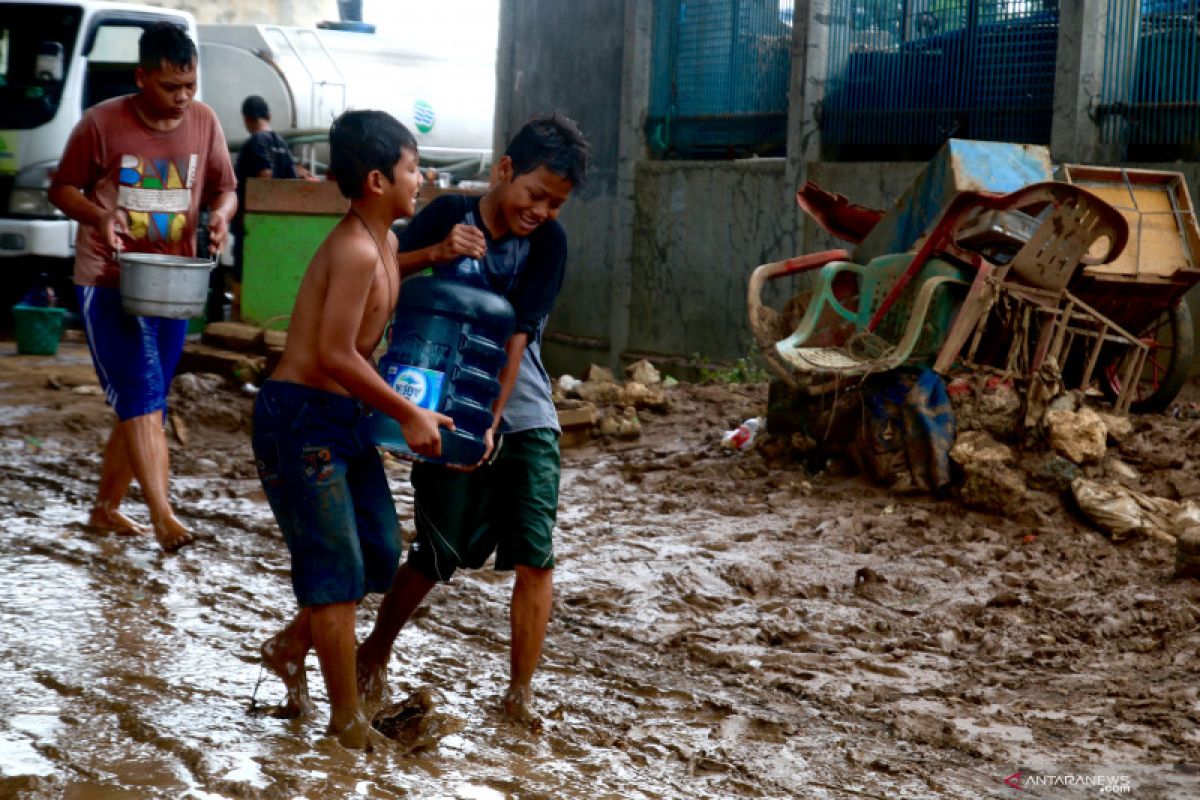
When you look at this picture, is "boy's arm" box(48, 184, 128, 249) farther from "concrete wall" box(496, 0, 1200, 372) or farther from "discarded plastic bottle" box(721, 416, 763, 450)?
"concrete wall" box(496, 0, 1200, 372)

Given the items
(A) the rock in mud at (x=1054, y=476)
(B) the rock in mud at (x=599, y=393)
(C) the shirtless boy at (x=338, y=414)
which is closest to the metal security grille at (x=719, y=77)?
(B) the rock in mud at (x=599, y=393)

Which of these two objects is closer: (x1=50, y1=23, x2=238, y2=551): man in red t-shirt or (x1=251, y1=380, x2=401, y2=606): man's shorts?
(x1=251, y1=380, x2=401, y2=606): man's shorts

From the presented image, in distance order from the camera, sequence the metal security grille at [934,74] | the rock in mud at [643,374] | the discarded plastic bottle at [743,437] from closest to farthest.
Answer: the discarded plastic bottle at [743,437], the metal security grille at [934,74], the rock in mud at [643,374]

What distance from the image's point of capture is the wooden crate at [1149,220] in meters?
6.80

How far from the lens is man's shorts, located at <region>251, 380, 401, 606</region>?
322cm

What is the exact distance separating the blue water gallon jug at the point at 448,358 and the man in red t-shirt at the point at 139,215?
→ 1.98 metres

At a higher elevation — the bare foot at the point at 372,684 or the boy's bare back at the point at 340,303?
the boy's bare back at the point at 340,303

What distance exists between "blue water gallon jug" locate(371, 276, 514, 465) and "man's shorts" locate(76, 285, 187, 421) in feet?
6.98

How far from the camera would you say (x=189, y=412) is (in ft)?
28.1

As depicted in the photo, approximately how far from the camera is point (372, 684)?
3695 millimetres

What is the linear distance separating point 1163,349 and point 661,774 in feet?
16.6

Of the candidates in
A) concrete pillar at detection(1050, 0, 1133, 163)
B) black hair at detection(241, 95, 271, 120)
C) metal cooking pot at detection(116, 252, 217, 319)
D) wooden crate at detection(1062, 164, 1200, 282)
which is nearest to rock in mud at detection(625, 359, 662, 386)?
concrete pillar at detection(1050, 0, 1133, 163)

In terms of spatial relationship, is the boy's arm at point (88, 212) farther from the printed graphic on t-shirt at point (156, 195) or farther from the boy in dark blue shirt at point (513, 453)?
the boy in dark blue shirt at point (513, 453)

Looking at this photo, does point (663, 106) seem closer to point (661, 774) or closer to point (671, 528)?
point (671, 528)
